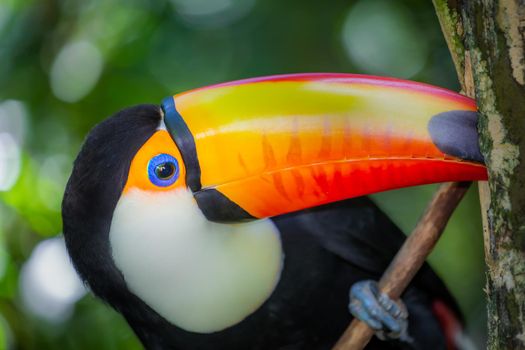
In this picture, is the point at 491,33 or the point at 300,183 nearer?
the point at 491,33

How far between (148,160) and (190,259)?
0.26 m

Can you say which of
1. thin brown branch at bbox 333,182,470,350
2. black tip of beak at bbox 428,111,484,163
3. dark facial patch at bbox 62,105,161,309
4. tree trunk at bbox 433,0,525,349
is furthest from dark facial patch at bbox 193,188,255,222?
tree trunk at bbox 433,0,525,349

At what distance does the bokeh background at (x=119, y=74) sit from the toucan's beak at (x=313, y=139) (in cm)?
169

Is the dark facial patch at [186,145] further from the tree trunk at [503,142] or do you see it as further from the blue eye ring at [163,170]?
the tree trunk at [503,142]

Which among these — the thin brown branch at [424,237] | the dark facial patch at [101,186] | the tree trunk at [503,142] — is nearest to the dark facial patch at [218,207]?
the dark facial patch at [101,186]

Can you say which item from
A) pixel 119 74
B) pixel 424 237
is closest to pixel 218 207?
pixel 424 237

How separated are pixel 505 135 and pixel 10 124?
274 centimetres

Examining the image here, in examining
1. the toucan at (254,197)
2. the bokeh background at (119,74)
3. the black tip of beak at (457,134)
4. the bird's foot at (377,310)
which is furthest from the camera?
the bokeh background at (119,74)

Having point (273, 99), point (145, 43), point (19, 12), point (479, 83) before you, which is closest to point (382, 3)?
point (145, 43)

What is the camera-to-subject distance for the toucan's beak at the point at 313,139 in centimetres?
166

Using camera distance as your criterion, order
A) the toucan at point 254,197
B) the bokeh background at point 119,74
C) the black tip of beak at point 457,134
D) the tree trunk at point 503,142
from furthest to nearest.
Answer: the bokeh background at point 119,74, the toucan at point 254,197, the black tip of beak at point 457,134, the tree trunk at point 503,142

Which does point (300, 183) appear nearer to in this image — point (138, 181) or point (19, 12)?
point (138, 181)

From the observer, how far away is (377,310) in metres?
2.23

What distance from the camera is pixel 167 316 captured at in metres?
2.14
